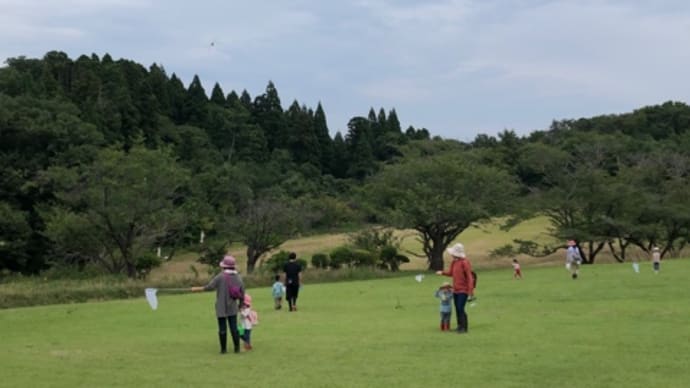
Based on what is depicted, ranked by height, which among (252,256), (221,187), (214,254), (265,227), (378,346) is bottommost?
(378,346)

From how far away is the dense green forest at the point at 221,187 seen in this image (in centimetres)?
4394

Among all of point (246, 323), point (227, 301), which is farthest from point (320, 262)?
point (227, 301)

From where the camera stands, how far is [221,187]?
2830 inches

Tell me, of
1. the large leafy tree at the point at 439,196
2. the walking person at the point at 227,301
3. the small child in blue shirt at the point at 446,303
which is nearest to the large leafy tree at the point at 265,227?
the large leafy tree at the point at 439,196

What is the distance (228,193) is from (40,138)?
19.2m

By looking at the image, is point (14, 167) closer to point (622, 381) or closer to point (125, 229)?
point (125, 229)

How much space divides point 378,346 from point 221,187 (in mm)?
60058

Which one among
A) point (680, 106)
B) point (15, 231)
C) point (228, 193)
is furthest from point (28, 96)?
point (680, 106)

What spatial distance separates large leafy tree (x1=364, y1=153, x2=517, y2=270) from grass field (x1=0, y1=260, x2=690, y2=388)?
23.5 metres

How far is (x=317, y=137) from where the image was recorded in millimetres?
102312

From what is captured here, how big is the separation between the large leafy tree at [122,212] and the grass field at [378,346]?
1809cm

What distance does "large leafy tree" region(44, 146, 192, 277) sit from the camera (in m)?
41.8

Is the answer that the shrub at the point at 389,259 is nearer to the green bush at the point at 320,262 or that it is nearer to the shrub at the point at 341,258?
the shrub at the point at 341,258

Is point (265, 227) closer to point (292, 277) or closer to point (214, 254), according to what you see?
point (214, 254)
